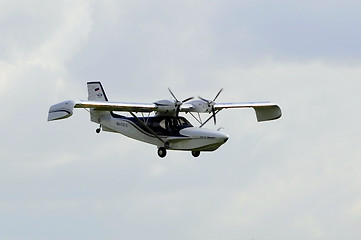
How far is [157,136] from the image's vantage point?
7456 centimetres

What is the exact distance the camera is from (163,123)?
244 ft

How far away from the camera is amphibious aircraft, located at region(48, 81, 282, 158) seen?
72.3m

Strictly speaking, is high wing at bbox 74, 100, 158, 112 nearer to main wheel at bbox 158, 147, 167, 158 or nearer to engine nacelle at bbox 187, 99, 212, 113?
main wheel at bbox 158, 147, 167, 158

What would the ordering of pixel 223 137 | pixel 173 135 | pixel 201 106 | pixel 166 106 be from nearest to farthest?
1. pixel 223 137
2. pixel 166 106
3. pixel 173 135
4. pixel 201 106

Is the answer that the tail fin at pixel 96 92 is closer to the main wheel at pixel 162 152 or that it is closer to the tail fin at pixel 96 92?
the tail fin at pixel 96 92

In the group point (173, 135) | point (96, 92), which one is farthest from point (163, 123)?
point (96, 92)

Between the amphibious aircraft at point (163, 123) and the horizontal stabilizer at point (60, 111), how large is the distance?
88 centimetres

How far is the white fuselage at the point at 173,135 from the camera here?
7206 centimetres

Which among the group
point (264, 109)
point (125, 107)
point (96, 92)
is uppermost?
point (96, 92)

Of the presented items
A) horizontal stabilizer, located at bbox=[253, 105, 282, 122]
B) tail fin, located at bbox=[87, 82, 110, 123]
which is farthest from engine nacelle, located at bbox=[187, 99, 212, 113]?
tail fin, located at bbox=[87, 82, 110, 123]

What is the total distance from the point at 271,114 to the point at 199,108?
6734 mm

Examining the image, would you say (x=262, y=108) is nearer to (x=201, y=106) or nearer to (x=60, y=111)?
(x=201, y=106)

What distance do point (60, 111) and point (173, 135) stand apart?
856 centimetres

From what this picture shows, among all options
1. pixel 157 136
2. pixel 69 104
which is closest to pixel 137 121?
pixel 157 136
